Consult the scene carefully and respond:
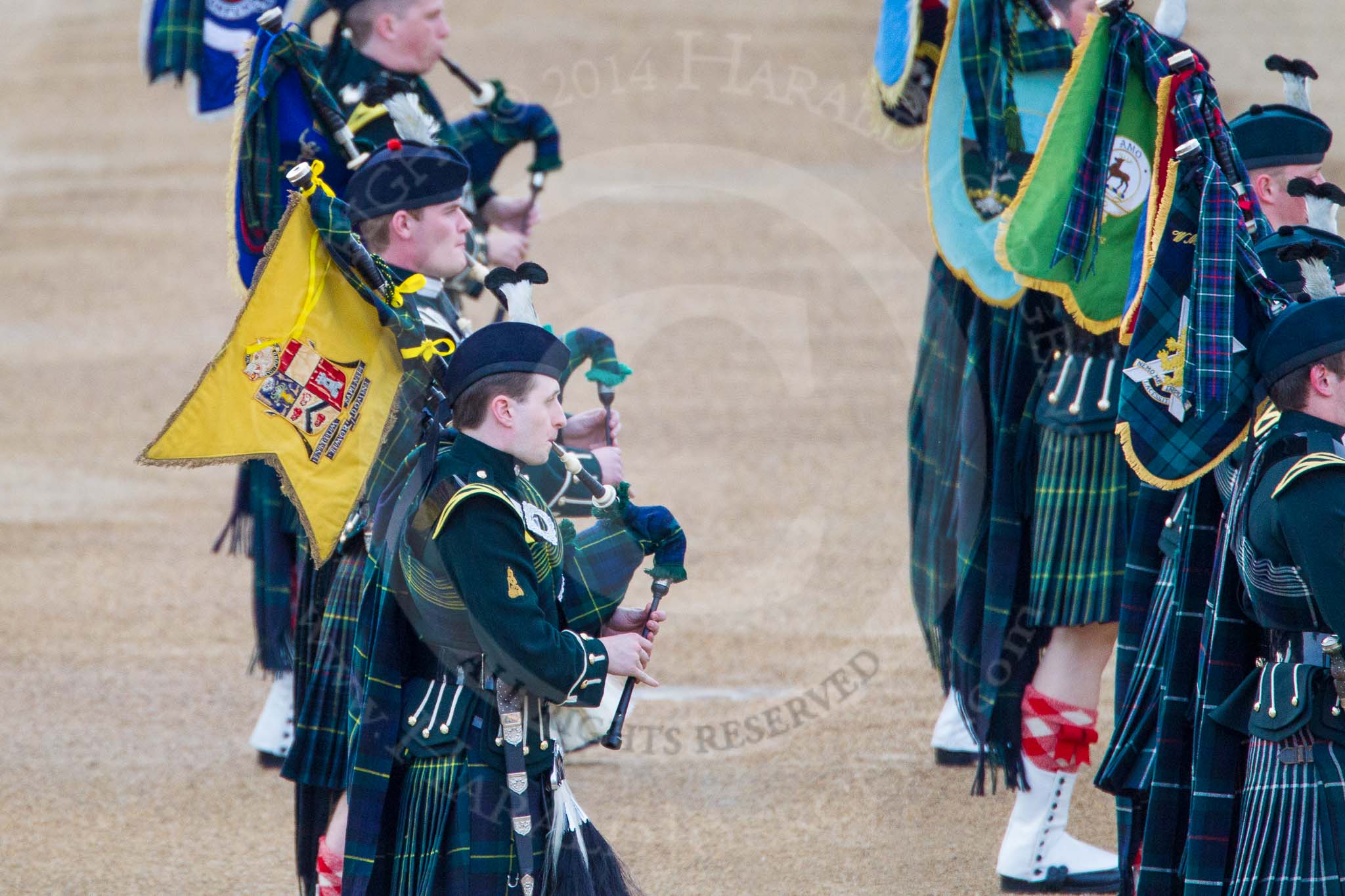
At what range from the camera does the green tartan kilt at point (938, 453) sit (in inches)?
178

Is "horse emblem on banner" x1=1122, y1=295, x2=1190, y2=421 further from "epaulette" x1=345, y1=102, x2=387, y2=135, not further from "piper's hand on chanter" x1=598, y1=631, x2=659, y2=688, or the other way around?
"epaulette" x1=345, y1=102, x2=387, y2=135

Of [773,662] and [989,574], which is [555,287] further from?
[989,574]

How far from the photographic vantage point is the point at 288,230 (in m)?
3.20

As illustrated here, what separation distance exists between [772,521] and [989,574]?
2848mm

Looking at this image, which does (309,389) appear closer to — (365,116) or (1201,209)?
(365,116)

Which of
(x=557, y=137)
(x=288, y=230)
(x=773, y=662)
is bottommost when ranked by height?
(x=773, y=662)

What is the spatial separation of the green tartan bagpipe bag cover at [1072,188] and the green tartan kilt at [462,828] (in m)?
1.67

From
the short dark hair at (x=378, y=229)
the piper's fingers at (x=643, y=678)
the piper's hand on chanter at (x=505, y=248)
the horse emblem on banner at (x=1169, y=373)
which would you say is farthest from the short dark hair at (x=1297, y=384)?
the piper's hand on chanter at (x=505, y=248)

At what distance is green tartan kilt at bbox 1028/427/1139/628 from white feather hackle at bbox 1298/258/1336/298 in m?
0.97

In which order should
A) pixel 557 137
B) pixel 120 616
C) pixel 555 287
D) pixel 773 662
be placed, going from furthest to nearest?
pixel 555 287 → pixel 120 616 → pixel 773 662 → pixel 557 137

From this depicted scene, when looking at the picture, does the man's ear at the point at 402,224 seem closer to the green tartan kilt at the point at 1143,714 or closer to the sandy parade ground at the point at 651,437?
the sandy parade ground at the point at 651,437

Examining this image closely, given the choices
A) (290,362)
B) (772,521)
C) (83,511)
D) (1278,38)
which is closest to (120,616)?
(83,511)

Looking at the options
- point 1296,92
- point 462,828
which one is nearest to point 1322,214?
point 1296,92

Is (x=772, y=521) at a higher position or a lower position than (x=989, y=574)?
lower
